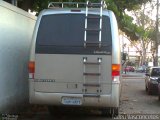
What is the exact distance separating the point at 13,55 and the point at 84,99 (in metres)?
2.90

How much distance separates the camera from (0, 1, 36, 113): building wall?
1091cm

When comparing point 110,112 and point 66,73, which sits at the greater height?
point 66,73

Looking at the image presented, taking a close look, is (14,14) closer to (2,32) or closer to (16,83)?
(2,32)

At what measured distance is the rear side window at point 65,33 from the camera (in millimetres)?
10047

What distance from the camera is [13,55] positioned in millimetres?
11828

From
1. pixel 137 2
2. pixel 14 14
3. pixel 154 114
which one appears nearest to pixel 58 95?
pixel 14 14

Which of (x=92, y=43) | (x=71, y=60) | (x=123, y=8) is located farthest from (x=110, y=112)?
(x=123, y=8)

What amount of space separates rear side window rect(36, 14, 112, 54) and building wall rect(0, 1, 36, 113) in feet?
3.99

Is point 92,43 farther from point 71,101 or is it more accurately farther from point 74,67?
point 71,101

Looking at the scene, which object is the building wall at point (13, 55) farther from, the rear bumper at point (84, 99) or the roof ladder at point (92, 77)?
the roof ladder at point (92, 77)

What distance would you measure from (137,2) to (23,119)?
13341 mm

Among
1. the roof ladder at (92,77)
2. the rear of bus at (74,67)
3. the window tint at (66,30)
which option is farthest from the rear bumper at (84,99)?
the window tint at (66,30)

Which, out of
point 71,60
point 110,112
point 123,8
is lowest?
point 110,112

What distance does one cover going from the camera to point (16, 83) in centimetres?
1207
